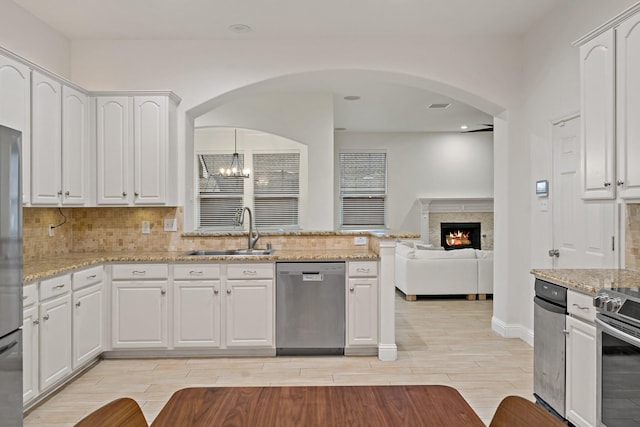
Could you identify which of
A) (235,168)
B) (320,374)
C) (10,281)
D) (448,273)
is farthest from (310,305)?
(235,168)

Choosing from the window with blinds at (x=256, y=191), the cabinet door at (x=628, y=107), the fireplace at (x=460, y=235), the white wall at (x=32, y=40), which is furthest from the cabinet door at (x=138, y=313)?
the fireplace at (x=460, y=235)

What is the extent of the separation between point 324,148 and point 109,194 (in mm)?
3219

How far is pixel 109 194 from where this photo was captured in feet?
14.6

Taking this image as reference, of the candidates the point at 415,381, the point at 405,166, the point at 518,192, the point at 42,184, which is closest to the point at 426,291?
the point at 518,192

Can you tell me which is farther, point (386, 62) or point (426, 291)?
point (426, 291)

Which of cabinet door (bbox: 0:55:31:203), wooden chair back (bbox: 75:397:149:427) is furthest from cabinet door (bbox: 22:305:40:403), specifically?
wooden chair back (bbox: 75:397:149:427)

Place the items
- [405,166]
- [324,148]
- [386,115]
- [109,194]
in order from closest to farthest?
[109,194] < [324,148] < [386,115] < [405,166]

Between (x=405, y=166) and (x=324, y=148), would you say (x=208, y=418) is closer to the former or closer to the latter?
(x=324, y=148)

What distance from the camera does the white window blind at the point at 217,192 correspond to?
8.64 metres

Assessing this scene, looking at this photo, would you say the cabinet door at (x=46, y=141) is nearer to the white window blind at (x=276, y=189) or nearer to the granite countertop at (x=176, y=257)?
the granite countertop at (x=176, y=257)

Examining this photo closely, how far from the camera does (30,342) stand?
3.05m

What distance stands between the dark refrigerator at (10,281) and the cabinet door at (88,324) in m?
1.20

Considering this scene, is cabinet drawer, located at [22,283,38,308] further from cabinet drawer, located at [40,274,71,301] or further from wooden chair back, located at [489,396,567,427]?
wooden chair back, located at [489,396,567,427]

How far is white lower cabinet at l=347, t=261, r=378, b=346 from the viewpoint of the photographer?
168 inches
